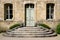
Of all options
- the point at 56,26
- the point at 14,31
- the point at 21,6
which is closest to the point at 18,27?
the point at 14,31

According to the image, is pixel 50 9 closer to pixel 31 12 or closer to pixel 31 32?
pixel 31 12

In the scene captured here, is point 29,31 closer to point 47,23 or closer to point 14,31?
point 14,31

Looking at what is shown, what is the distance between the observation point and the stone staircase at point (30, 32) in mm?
20320

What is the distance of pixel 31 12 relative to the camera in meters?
23.4

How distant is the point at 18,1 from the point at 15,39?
567cm

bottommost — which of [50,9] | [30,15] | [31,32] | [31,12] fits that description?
[31,32]

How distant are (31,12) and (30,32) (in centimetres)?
324

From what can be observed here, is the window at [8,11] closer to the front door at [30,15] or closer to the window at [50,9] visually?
the front door at [30,15]

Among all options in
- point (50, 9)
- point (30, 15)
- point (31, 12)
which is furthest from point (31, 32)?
point (50, 9)

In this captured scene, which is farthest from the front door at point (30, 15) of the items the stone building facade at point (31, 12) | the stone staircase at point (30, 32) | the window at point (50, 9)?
the stone staircase at point (30, 32)

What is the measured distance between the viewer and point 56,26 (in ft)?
75.0

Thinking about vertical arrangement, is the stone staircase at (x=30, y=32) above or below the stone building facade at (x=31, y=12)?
below

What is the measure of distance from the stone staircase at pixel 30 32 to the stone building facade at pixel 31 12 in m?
1.65

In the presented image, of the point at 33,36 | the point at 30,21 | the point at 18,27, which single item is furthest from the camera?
the point at 30,21
